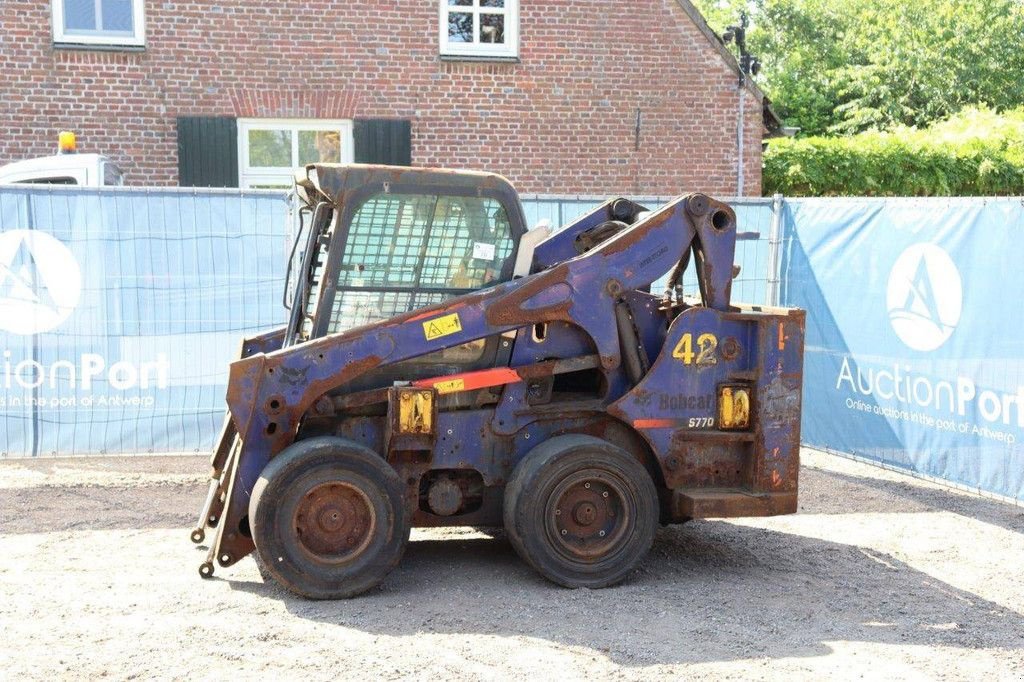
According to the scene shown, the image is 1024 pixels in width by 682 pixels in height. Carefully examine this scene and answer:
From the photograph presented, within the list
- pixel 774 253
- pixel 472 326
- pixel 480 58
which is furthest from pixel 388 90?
pixel 472 326

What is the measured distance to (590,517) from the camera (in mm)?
6863

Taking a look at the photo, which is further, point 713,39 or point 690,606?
point 713,39

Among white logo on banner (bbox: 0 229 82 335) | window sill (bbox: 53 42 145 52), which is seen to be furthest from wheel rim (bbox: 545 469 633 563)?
window sill (bbox: 53 42 145 52)

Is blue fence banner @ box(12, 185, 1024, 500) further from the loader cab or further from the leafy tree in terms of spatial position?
the leafy tree

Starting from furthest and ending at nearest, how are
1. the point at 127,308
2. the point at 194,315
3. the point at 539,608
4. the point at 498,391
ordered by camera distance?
the point at 194,315 → the point at 127,308 → the point at 498,391 → the point at 539,608

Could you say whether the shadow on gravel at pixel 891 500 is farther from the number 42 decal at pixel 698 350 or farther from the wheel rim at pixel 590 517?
the wheel rim at pixel 590 517

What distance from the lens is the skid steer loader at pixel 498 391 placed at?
21.7 feet

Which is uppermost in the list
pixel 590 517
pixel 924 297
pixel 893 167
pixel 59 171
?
pixel 893 167

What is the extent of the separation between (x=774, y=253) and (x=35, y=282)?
6.26 m

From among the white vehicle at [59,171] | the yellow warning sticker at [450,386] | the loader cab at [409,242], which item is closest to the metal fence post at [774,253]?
the loader cab at [409,242]

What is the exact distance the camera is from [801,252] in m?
11.4

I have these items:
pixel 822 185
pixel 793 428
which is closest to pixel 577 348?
pixel 793 428

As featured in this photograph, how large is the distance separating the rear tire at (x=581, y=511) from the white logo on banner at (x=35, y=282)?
4.96 metres

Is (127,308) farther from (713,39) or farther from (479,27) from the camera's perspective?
(713,39)
